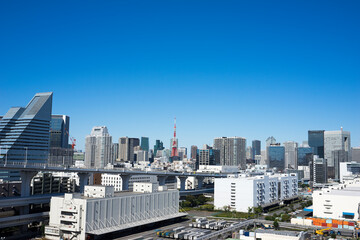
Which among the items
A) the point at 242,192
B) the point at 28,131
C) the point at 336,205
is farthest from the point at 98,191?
the point at 28,131

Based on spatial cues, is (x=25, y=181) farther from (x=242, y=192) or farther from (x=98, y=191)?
(x=242, y=192)

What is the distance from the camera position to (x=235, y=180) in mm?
76625

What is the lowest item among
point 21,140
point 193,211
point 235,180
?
point 193,211

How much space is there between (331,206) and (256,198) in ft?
49.8

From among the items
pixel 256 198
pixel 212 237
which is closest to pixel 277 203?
pixel 256 198

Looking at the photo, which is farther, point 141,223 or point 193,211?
point 193,211

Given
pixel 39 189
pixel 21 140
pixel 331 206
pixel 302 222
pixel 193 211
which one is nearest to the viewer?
pixel 302 222

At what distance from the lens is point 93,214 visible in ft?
151

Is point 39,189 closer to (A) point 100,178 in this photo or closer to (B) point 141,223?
(A) point 100,178

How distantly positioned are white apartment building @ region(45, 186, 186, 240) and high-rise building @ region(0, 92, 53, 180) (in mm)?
74333

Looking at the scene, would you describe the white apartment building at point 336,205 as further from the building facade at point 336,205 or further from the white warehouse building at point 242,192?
the white warehouse building at point 242,192

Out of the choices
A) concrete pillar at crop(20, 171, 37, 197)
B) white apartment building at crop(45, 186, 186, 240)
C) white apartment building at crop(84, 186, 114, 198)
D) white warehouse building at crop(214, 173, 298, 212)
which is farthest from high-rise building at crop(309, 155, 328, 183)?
concrete pillar at crop(20, 171, 37, 197)

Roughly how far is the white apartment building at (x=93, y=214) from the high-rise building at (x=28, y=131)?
7433 cm

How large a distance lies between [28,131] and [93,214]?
8230cm
